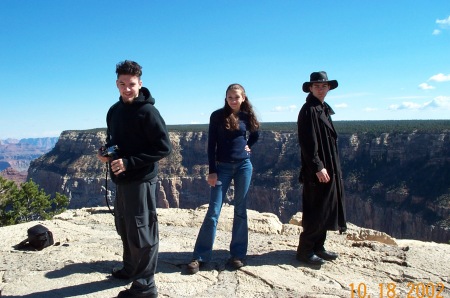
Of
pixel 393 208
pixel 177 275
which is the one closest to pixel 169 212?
pixel 177 275

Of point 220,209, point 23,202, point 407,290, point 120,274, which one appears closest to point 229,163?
point 220,209

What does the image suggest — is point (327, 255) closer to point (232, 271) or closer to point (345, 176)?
point (232, 271)

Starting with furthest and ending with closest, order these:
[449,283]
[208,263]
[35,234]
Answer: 1. [35,234]
2. [208,263]
3. [449,283]

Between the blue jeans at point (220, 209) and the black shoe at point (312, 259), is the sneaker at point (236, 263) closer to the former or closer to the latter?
the blue jeans at point (220, 209)

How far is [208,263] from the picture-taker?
4.89m

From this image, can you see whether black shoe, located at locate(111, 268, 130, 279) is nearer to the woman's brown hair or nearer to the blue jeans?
the blue jeans

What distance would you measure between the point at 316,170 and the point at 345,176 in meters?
52.7

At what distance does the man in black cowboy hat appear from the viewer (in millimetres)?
4652

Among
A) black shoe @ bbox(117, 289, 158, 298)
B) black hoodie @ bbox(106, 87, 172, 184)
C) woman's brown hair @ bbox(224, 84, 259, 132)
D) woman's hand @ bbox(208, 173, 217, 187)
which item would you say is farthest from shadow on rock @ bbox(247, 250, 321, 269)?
black hoodie @ bbox(106, 87, 172, 184)

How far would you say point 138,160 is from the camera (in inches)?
144

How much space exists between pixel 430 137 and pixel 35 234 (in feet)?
164

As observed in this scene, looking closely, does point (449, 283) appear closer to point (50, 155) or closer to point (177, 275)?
point (177, 275)

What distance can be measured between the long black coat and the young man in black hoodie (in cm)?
173

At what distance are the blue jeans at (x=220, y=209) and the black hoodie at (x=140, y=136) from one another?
3.33ft
